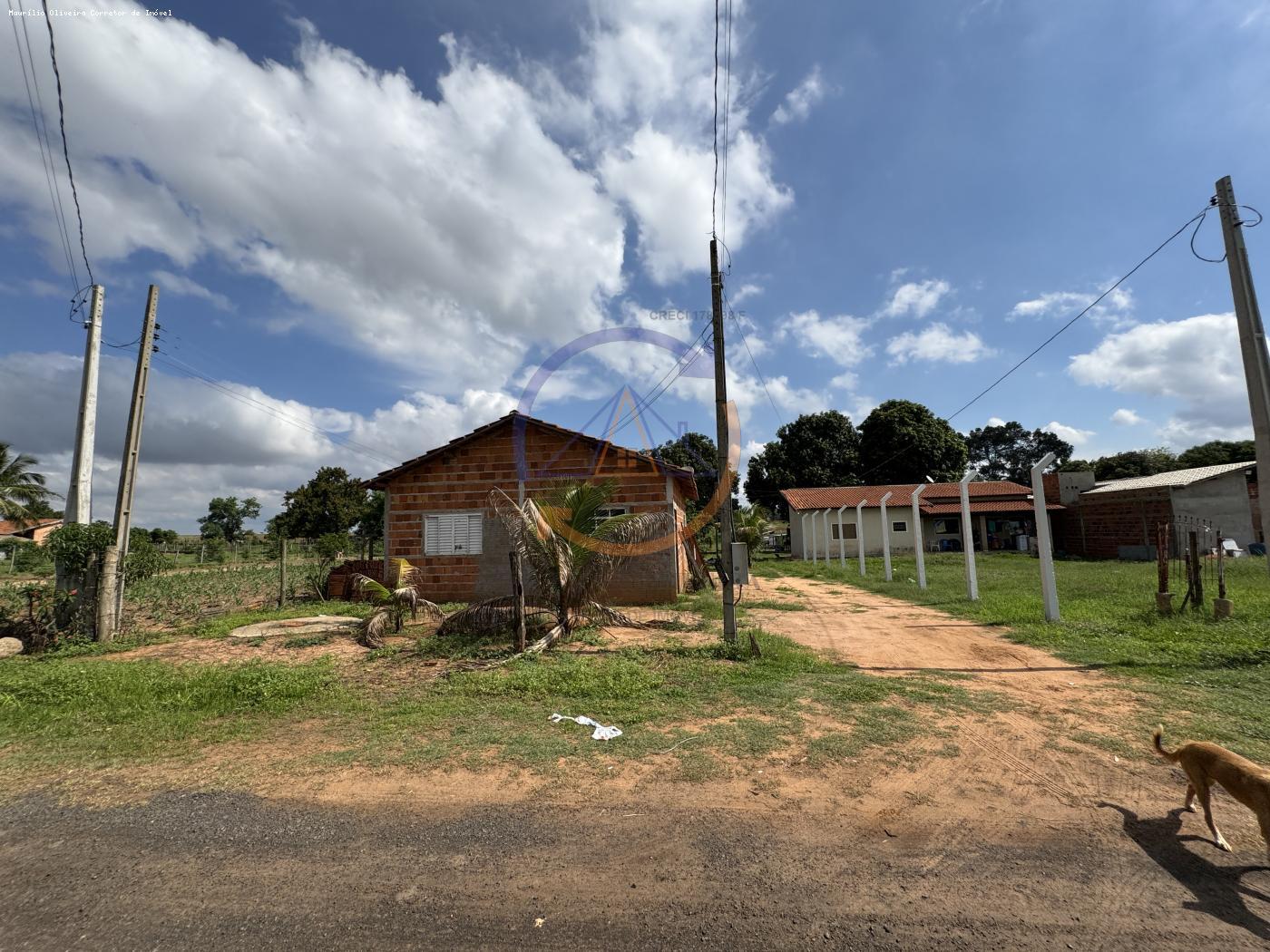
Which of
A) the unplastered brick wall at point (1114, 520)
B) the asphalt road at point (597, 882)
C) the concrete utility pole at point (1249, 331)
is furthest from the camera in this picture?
the unplastered brick wall at point (1114, 520)

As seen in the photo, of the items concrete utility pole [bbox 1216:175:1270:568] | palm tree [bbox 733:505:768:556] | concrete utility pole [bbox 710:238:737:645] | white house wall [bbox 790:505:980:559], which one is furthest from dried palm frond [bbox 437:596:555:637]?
white house wall [bbox 790:505:980:559]

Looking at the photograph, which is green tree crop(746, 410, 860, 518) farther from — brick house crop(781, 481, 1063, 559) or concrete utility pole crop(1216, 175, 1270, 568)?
concrete utility pole crop(1216, 175, 1270, 568)

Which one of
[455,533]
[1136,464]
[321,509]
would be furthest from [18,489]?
[1136,464]

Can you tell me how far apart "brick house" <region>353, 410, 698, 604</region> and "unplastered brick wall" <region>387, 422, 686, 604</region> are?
0.07ft

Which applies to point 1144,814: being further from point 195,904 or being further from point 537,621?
point 537,621

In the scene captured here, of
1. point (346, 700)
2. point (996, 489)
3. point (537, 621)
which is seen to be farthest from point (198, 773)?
point (996, 489)

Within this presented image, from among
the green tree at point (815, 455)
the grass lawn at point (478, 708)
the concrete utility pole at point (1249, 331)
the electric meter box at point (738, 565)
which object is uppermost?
the green tree at point (815, 455)

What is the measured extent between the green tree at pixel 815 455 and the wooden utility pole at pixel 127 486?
37.9 meters

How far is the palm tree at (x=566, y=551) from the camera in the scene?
8641 millimetres

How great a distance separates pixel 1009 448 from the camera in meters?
70.4

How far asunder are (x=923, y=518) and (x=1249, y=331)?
1040 inches

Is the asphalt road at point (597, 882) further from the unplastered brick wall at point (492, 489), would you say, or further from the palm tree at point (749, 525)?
the palm tree at point (749, 525)

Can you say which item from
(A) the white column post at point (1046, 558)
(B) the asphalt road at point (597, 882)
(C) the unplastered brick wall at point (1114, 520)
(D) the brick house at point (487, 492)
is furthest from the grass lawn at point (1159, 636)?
(C) the unplastered brick wall at point (1114, 520)

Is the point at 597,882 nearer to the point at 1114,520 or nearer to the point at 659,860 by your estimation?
the point at 659,860
